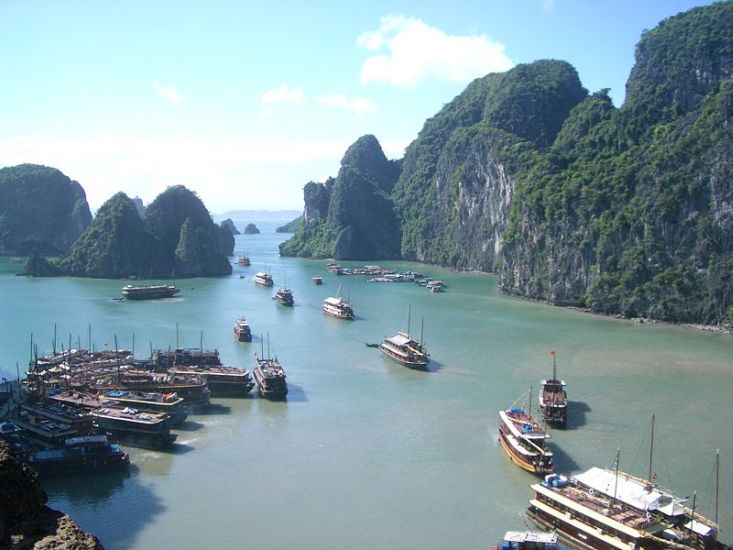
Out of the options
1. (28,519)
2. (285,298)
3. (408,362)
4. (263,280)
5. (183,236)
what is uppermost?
(183,236)

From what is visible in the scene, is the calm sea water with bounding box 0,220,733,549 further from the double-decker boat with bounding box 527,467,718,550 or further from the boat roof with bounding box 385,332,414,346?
the boat roof with bounding box 385,332,414,346

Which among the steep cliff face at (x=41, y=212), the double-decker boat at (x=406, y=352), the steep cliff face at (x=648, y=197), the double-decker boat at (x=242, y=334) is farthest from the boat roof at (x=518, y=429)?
the steep cliff face at (x=41, y=212)

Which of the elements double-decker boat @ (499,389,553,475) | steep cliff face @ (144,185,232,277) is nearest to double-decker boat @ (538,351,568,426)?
double-decker boat @ (499,389,553,475)

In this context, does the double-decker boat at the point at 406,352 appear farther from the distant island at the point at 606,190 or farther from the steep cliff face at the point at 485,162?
the steep cliff face at the point at 485,162

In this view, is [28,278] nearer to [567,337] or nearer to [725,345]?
[567,337]

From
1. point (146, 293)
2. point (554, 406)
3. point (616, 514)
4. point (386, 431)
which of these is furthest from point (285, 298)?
point (616, 514)

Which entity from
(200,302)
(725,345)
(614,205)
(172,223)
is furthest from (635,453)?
(172,223)

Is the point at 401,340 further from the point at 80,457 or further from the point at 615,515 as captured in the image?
the point at 615,515
